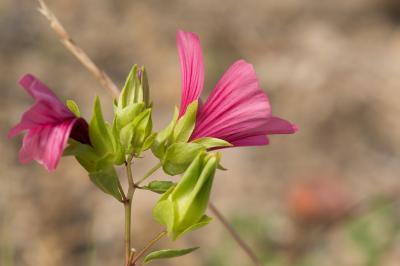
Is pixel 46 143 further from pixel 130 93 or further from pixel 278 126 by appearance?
pixel 278 126

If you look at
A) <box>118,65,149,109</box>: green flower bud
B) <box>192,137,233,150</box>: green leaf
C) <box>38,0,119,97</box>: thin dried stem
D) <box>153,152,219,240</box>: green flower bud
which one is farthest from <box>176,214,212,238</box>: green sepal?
<box>38,0,119,97</box>: thin dried stem

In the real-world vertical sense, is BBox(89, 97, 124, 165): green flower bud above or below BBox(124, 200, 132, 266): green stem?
above

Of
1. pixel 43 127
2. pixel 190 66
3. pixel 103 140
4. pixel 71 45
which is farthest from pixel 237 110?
pixel 71 45

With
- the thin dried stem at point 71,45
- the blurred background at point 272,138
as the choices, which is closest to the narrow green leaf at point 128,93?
the thin dried stem at point 71,45

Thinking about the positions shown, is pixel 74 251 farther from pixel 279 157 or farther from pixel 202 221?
pixel 202 221

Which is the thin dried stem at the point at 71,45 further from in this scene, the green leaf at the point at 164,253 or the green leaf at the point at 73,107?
the green leaf at the point at 164,253

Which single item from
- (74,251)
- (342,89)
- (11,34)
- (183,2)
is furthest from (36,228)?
(183,2)

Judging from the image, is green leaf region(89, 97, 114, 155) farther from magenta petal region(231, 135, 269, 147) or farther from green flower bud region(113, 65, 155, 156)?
magenta petal region(231, 135, 269, 147)
